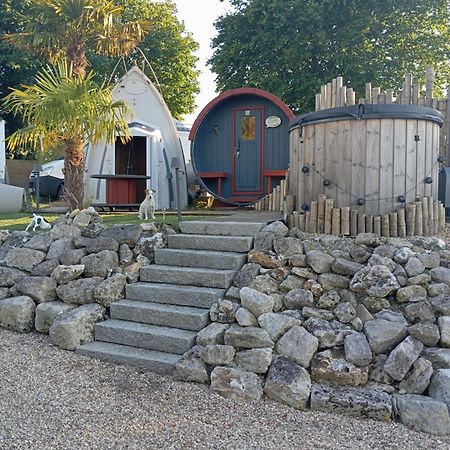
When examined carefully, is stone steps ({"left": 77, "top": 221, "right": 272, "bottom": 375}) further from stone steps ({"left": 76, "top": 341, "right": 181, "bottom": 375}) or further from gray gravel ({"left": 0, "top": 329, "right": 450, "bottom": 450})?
gray gravel ({"left": 0, "top": 329, "right": 450, "bottom": 450})

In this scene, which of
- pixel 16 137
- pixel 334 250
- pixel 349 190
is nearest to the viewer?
pixel 334 250

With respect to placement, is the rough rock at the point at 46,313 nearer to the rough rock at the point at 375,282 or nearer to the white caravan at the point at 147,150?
the rough rock at the point at 375,282

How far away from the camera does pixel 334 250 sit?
4438 mm

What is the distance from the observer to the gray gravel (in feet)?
9.82

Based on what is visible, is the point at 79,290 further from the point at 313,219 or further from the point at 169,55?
the point at 169,55

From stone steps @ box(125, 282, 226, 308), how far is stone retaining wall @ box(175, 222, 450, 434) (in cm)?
16

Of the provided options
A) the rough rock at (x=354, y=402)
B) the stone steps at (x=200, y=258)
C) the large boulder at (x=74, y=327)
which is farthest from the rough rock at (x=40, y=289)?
the rough rock at (x=354, y=402)

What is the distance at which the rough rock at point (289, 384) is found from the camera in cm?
348

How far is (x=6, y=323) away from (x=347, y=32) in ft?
44.3

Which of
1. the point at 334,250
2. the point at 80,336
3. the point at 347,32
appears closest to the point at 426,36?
the point at 347,32

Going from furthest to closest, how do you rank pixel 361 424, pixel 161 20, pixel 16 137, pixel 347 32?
1. pixel 161 20
2. pixel 347 32
3. pixel 16 137
4. pixel 361 424

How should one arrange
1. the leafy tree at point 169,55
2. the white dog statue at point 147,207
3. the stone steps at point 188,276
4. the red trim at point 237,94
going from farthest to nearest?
the leafy tree at point 169,55, the red trim at point 237,94, the white dog statue at point 147,207, the stone steps at point 188,276

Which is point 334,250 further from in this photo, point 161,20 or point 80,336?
point 161,20

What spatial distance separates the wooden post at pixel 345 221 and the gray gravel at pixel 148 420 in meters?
1.84
